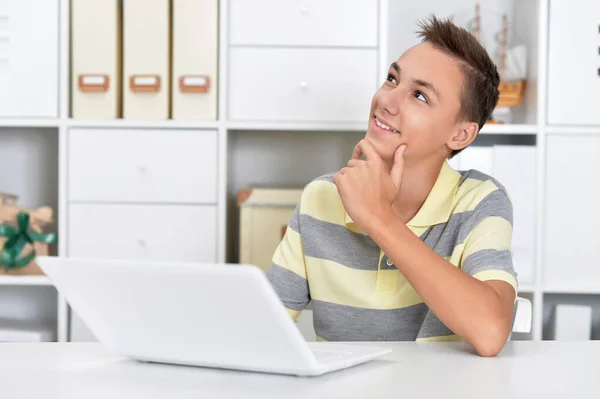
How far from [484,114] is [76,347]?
0.82m

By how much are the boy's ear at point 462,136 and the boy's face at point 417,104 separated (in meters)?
0.03

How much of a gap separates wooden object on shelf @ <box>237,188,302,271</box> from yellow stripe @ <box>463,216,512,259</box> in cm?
112

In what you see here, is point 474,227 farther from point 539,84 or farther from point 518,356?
point 539,84

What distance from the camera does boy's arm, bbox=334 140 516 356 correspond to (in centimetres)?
99

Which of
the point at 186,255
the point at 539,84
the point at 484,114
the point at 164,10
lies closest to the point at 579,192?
the point at 539,84

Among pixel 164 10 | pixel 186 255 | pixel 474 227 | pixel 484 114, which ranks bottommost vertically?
pixel 186 255

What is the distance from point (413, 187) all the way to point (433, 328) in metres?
0.27

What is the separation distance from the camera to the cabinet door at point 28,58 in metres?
2.23

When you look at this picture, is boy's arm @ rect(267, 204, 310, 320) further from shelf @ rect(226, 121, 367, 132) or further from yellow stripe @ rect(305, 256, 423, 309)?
shelf @ rect(226, 121, 367, 132)

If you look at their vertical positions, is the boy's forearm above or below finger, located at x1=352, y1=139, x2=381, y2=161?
below

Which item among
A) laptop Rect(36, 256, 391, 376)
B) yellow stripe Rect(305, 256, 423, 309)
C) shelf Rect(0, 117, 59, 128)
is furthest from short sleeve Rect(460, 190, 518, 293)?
shelf Rect(0, 117, 59, 128)

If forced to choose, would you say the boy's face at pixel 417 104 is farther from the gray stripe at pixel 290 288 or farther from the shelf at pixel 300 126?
the shelf at pixel 300 126

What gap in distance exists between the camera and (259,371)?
786mm

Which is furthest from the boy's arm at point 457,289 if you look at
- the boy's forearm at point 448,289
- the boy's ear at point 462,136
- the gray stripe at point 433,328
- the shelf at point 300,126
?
the shelf at point 300,126
